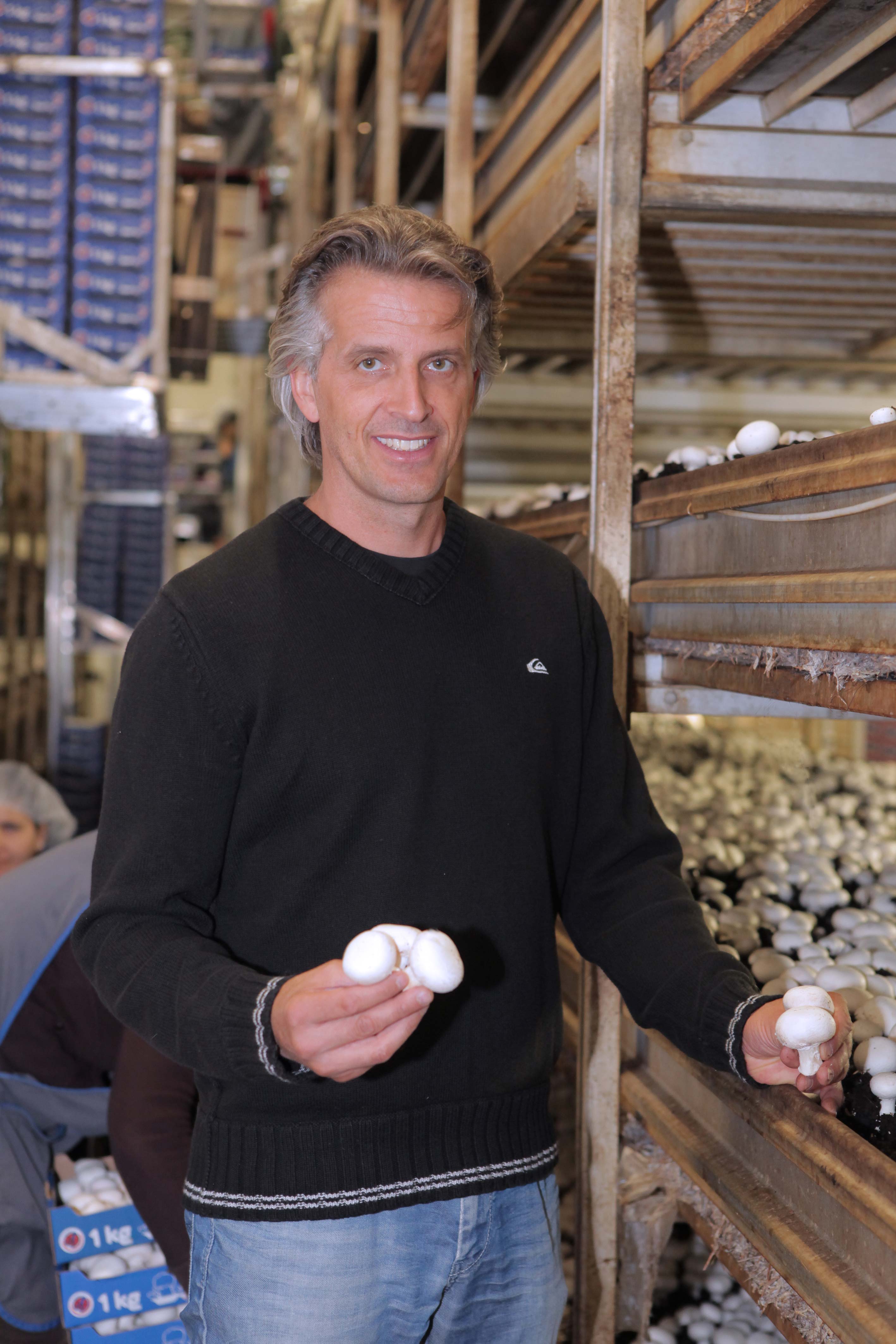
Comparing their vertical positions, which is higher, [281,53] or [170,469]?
[281,53]

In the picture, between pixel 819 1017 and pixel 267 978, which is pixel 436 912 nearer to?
pixel 267 978

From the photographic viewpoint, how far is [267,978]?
4.55 feet

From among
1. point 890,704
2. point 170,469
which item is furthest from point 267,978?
point 170,469

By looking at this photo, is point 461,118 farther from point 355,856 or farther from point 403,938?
point 403,938

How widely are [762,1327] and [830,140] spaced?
8.80 feet

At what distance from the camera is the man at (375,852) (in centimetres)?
158

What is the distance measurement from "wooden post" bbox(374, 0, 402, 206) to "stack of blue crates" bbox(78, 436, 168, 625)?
4966mm

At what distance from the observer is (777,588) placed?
1.86 m

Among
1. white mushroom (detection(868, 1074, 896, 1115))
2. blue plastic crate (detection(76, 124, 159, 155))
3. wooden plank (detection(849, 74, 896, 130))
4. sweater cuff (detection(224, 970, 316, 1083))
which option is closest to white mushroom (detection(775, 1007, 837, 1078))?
white mushroom (detection(868, 1074, 896, 1115))

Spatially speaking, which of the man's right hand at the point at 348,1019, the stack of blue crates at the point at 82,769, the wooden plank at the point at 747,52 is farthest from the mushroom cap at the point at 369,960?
the stack of blue crates at the point at 82,769

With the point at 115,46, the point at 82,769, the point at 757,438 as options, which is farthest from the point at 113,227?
the point at 757,438

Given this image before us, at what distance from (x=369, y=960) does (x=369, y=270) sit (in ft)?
3.20

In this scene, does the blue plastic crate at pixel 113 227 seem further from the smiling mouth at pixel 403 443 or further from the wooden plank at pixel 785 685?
the smiling mouth at pixel 403 443

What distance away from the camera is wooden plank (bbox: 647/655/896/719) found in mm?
1615
